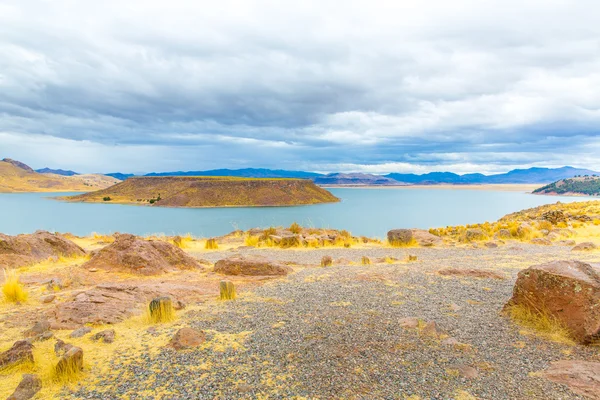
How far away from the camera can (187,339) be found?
20.2ft

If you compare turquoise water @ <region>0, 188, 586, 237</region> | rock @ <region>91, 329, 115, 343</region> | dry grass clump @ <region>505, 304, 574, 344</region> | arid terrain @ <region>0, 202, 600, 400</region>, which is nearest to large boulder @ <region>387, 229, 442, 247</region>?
arid terrain @ <region>0, 202, 600, 400</region>

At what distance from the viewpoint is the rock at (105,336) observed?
6309mm

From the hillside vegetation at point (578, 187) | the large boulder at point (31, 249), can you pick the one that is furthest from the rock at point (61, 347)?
the hillside vegetation at point (578, 187)

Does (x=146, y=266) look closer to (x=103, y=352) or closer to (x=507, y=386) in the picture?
(x=103, y=352)

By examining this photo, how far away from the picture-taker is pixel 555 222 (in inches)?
1030

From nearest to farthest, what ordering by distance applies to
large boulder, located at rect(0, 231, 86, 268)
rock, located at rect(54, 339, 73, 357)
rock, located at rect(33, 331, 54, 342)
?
rock, located at rect(54, 339, 73, 357) → rock, located at rect(33, 331, 54, 342) → large boulder, located at rect(0, 231, 86, 268)

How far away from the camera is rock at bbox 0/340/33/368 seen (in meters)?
5.34

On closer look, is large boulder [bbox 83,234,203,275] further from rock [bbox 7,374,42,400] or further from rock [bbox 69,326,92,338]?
rock [bbox 7,374,42,400]

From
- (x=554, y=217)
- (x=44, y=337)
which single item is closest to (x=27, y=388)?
(x=44, y=337)

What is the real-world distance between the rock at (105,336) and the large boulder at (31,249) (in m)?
8.77

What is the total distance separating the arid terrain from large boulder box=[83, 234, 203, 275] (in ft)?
0.74

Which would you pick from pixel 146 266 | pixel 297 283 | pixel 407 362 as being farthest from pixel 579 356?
pixel 146 266

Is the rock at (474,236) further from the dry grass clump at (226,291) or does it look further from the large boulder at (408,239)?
the dry grass clump at (226,291)

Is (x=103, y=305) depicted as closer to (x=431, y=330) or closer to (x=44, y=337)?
(x=44, y=337)
